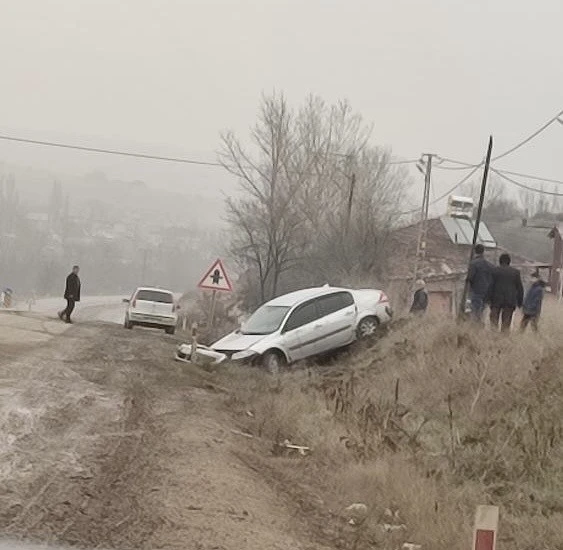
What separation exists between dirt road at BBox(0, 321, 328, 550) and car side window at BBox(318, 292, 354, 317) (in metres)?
6.99

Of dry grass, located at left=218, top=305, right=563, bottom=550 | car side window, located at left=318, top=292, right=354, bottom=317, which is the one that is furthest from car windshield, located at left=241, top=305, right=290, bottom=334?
dry grass, located at left=218, top=305, right=563, bottom=550

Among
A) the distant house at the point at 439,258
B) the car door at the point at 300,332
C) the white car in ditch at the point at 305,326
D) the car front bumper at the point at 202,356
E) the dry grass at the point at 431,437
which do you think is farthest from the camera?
the distant house at the point at 439,258

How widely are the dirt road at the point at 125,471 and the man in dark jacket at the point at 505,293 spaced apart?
579 cm

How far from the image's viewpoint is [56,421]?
11.6 m

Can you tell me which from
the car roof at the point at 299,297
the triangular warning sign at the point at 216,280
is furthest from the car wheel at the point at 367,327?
the triangular warning sign at the point at 216,280

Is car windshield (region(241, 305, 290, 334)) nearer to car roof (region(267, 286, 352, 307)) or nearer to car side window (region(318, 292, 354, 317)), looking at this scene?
car roof (region(267, 286, 352, 307))

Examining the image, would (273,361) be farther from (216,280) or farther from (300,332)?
(216,280)

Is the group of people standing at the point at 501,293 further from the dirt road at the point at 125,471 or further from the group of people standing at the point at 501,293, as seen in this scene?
the dirt road at the point at 125,471

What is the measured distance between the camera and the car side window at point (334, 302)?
23.0 meters

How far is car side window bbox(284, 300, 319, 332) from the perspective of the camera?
72.6 ft

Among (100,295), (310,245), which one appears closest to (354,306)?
(310,245)

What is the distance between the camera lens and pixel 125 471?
A: 30.6 ft

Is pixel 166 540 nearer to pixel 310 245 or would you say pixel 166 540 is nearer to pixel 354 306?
pixel 354 306

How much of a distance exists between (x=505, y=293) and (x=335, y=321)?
15.8ft
